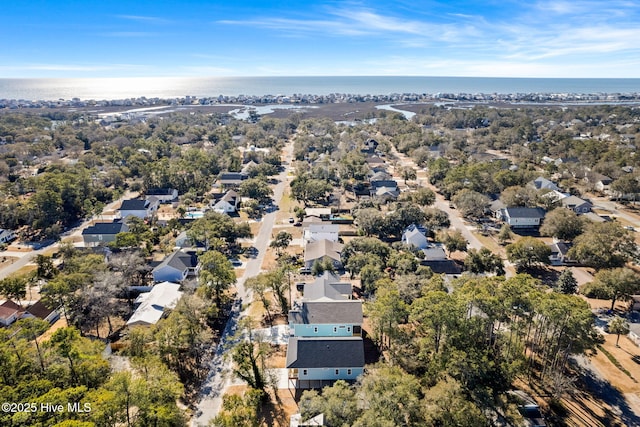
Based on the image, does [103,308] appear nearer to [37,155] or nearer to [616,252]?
[616,252]

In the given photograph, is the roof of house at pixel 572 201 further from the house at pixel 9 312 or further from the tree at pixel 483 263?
the house at pixel 9 312

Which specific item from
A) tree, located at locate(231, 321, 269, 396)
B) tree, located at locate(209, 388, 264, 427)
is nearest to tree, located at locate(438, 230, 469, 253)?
tree, located at locate(231, 321, 269, 396)

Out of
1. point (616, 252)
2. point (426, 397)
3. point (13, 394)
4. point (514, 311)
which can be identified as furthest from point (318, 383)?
point (616, 252)

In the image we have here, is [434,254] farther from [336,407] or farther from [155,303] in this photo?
[155,303]

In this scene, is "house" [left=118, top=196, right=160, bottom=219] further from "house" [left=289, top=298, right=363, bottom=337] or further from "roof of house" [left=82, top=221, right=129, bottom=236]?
"house" [left=289, top=298, right=363, bottom=337]

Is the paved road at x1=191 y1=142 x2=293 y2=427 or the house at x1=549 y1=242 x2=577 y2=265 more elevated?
the house at x1=549 y1=242 x2=577 y2=265

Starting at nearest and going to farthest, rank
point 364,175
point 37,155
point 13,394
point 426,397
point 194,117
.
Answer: point 13,394, point 426,397, point 364,175, point 37,155, point 194,117
